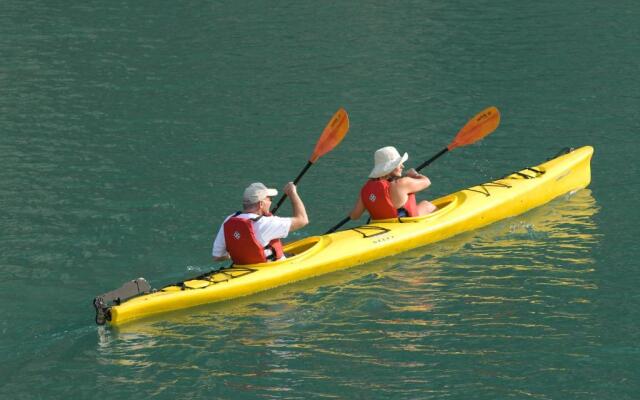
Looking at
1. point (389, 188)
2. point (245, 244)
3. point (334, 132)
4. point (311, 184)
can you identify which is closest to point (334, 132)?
point (334, 132)

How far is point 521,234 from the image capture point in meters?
15.4

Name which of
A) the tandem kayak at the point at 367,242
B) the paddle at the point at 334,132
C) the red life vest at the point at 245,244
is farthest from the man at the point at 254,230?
the paddle at the point at 334,132

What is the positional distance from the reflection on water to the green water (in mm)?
31

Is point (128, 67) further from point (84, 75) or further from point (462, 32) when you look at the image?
point (462, 32)

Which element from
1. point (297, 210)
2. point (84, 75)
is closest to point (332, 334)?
point (297, 210)

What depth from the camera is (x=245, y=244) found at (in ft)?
43.8

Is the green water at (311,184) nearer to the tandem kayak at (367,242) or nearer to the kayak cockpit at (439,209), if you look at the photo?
the tandem kayak at (367,242)

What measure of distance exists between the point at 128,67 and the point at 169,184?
8.04m

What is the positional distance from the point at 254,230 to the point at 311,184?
4577 millimetres

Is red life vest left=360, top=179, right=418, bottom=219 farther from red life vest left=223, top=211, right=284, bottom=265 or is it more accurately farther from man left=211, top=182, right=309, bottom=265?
red life vest left=223, top=211, right=284, bottom=265

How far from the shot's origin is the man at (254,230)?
1319cm

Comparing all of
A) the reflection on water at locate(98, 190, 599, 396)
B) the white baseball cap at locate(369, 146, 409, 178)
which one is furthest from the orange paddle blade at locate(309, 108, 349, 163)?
the reflection on water at locate(98, 190, 599, 396)

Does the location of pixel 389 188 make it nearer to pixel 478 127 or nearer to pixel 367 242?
pixel 367 242

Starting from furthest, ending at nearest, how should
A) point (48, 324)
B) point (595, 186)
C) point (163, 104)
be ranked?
point (163, 104) → point (595, 186) → point (48, 324)
